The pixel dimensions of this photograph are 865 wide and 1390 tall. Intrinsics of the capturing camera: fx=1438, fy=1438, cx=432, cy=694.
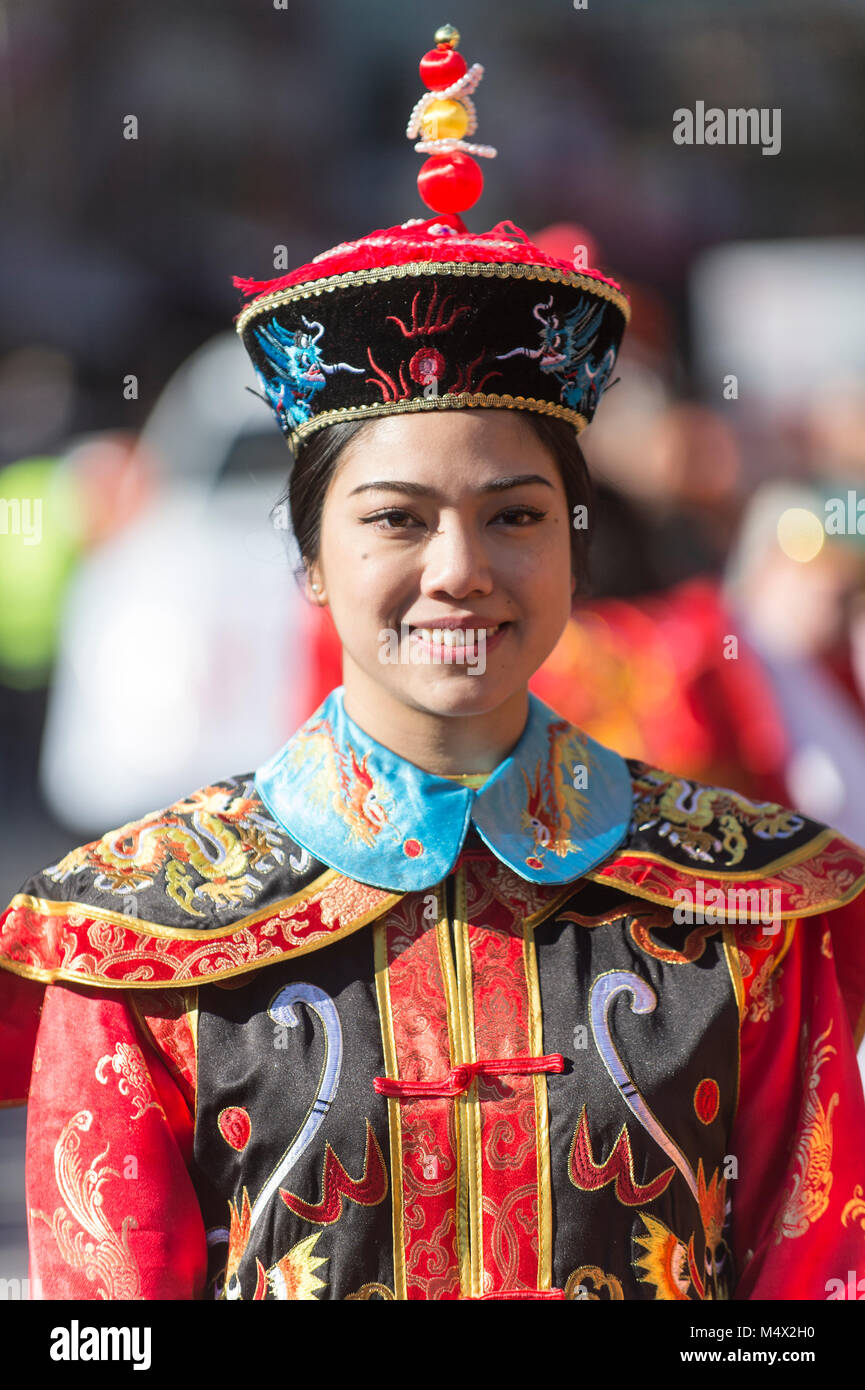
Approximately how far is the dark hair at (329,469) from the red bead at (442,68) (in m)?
0.42

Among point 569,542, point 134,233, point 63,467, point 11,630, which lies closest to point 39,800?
point 11,630

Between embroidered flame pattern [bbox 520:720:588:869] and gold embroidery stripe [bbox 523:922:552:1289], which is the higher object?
embroidered flame pattern [bbox 520:720:588:869]

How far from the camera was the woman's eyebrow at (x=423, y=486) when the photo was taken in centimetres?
155

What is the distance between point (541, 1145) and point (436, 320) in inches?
35.7

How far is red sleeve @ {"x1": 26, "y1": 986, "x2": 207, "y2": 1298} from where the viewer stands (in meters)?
1.55

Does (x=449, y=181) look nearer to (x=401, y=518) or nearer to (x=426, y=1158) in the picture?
(x=401, y=518)

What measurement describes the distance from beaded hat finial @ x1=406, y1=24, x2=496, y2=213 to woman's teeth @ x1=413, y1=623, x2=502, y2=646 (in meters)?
0.50

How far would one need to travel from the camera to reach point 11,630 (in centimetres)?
306

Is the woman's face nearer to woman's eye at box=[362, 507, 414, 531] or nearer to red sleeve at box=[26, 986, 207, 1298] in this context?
woman's eye at box=[362, 507, 414, 531]

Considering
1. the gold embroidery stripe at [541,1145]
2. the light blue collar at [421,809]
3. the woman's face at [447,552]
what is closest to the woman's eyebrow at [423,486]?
the woman's face at [447,552]

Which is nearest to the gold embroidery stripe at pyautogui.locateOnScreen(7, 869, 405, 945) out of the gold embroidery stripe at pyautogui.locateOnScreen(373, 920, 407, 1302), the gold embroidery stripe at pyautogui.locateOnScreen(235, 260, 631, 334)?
the gold embroidery stripe at pyautogui.locateOnScreen(373, 920, 407, 1302)

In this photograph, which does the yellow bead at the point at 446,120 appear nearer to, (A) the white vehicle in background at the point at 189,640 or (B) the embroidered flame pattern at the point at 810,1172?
(B) the embroidered flame pattern at the point at 810,1172

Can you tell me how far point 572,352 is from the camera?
5.38 feet

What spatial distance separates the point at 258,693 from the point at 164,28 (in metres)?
1.32
